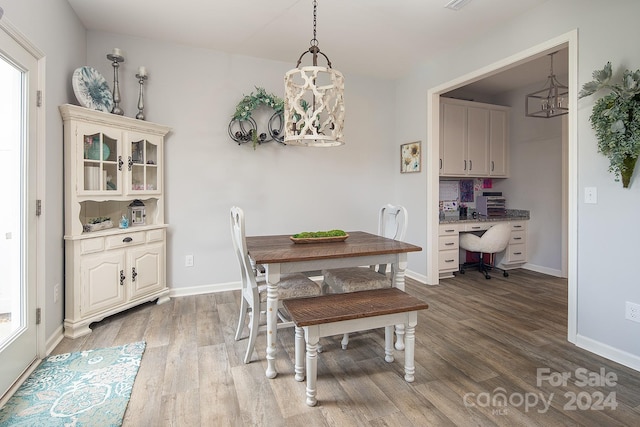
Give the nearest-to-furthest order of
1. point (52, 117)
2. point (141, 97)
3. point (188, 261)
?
point (52, 117)
point (141, 97)
point (188, 261)

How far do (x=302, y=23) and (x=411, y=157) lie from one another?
6.96 ft

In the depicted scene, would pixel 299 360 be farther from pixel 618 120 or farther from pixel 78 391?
pixel 618 120

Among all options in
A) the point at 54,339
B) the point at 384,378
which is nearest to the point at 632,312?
the point at 384,378

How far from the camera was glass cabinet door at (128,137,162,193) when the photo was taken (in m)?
3.15

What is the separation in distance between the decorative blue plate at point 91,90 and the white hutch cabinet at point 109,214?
193 millimetres

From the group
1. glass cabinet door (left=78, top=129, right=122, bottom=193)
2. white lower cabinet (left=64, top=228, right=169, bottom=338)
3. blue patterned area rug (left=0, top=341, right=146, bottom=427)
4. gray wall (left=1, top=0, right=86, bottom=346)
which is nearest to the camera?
blue patterned area rug (left=0, top=341, right=146, bottom=427)

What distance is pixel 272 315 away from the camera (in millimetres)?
2098

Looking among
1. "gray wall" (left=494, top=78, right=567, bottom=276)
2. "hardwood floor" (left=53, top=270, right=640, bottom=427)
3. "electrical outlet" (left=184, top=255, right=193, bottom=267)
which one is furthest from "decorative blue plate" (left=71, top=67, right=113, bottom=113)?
"gray wall" (left=494, top=78, right=567, bottom=276)

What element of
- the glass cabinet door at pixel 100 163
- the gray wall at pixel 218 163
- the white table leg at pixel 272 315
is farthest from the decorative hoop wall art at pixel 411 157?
the glass cabinet door at pixel 100 163

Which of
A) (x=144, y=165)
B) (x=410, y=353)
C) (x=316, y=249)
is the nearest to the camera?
(x=410, y=353)

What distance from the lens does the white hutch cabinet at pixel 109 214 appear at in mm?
2633

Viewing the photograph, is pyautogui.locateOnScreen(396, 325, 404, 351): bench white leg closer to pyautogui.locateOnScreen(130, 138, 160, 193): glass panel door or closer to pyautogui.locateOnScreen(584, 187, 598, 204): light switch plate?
pyautogui.locateOnScreen(584, 187, 598, 204): light switch plate

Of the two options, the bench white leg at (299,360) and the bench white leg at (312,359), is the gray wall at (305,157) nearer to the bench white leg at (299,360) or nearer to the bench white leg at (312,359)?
the bench white leg at (299,360)

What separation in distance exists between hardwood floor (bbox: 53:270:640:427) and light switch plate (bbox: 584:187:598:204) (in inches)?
42.3
